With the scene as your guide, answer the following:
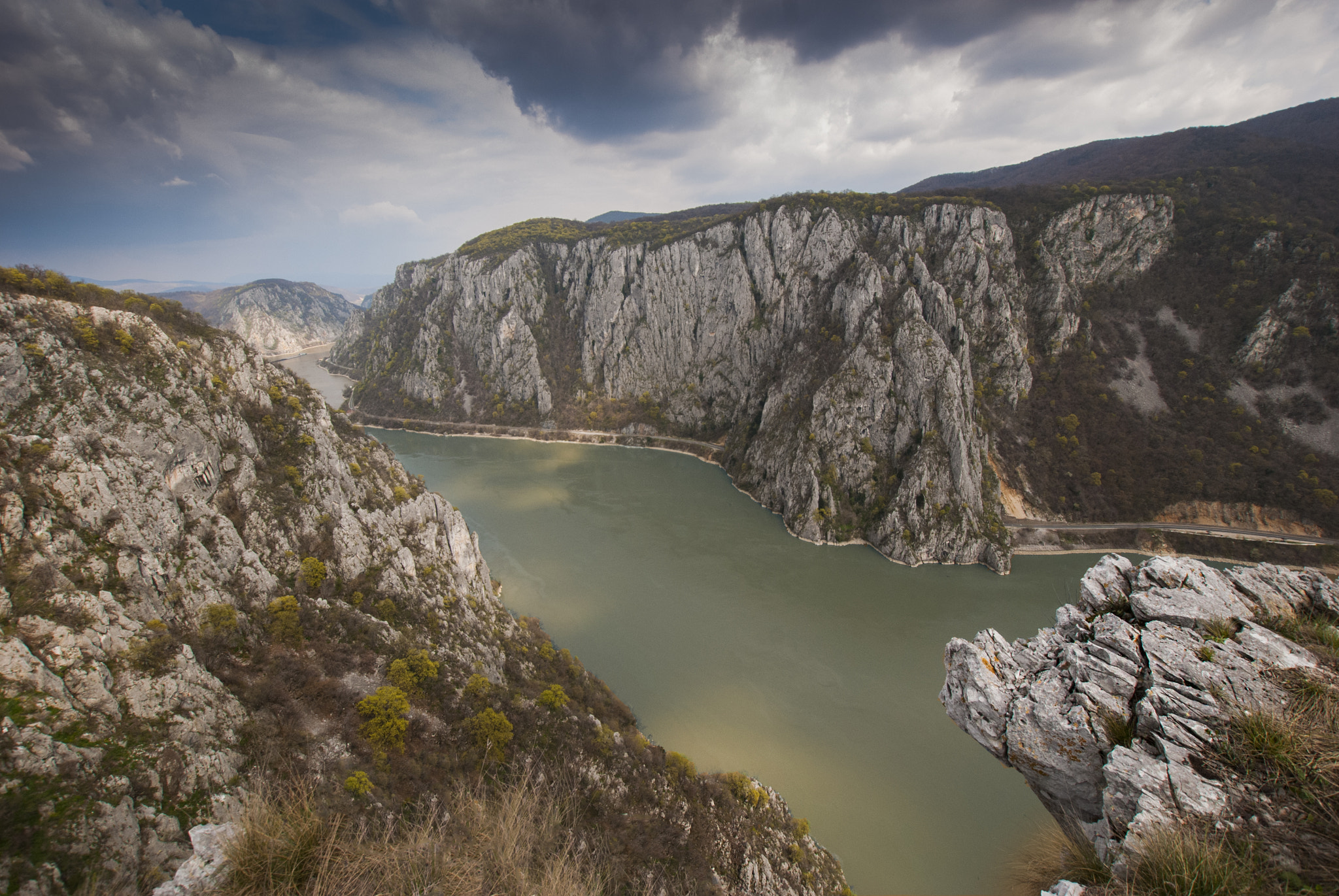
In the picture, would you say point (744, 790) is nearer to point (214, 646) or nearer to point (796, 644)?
point (796, 644)

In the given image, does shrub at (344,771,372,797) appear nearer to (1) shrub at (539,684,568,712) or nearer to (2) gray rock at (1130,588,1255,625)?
(1) shrub at (539,684,568,712)

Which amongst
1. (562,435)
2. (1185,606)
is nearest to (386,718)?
(1185,606)

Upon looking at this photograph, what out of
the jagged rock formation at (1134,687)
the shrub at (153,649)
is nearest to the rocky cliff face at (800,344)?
the jagged rock formation at (1134,687)

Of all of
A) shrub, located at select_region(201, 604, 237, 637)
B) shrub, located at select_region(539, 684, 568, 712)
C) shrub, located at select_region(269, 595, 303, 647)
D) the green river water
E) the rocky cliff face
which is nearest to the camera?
shrub, located at select_region(201, 604, 237, 637)

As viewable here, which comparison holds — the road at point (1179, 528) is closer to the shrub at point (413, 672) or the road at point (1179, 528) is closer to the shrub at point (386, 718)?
the shrub at point (413, 672)

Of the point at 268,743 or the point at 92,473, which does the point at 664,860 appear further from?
the point at 92,473

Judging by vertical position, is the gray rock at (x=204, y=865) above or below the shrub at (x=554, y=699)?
above

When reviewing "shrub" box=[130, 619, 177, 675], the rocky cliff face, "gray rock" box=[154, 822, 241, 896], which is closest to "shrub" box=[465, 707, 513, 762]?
"shrub" box=[130, 619, 177, 675]
